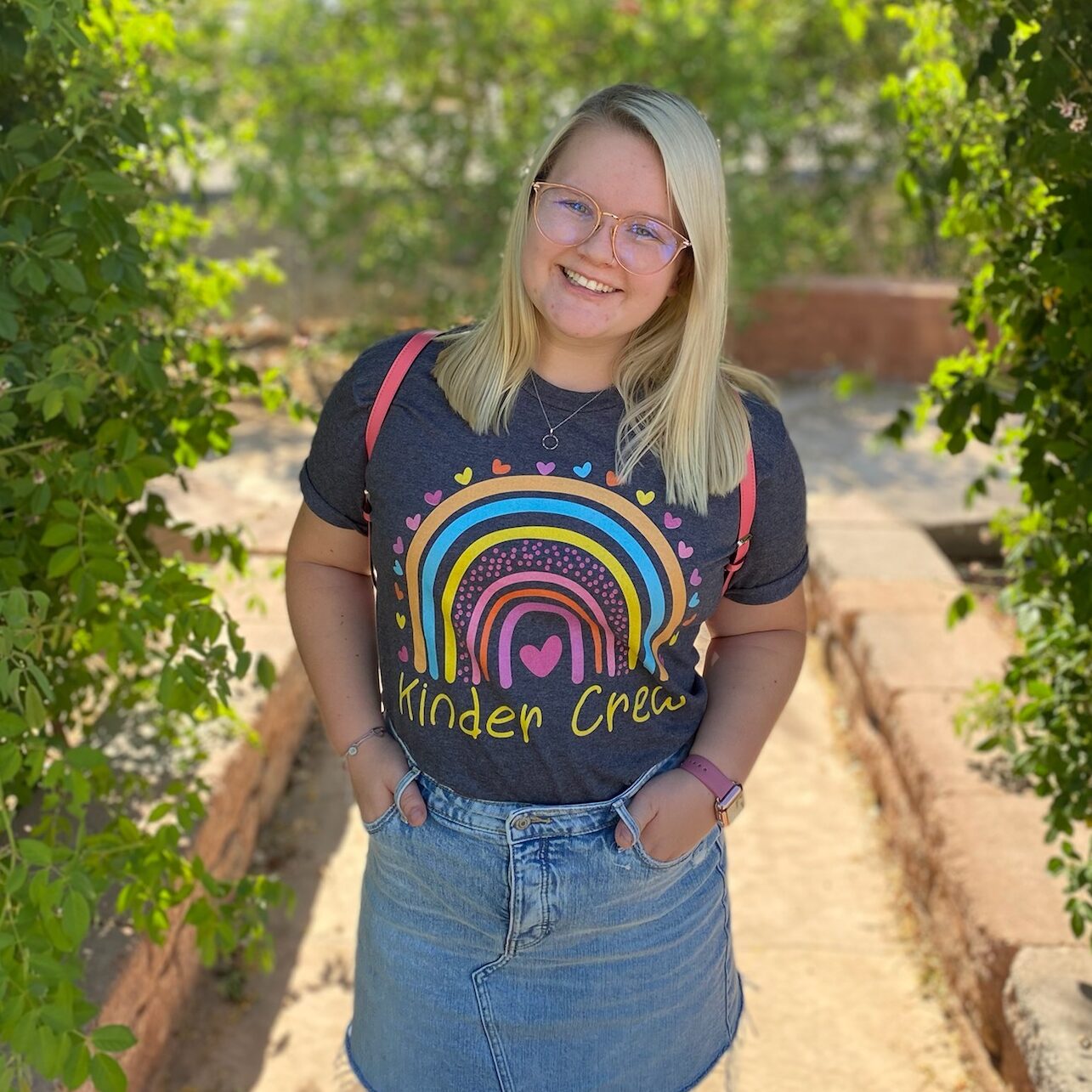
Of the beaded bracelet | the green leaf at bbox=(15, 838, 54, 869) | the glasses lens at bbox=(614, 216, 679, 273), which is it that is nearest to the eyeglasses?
the glasses lens at bbox=(614, 216, 679, 273)

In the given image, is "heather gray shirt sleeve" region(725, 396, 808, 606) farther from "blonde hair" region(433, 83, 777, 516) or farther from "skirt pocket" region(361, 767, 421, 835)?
"skirt pocket" region(361, 767, 421, 835)

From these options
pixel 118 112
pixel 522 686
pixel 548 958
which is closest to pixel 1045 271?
pixel 522 686

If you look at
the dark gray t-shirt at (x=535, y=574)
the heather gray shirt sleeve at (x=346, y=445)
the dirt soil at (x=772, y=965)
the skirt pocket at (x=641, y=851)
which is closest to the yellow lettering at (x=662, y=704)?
the dark gray t-shirt at (x=535, y=574)

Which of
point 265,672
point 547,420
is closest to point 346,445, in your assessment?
point 547,420

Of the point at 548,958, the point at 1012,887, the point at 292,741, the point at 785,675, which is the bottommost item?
the point at 292,741

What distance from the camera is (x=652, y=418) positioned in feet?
5.48

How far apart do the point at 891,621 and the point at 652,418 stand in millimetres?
2832

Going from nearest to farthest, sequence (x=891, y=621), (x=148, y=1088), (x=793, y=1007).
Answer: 1. (x=148, y=1088)
2. (x=793, y=1007)
3. (x=891, y=621)

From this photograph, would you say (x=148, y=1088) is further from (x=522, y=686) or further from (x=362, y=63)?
(x=362, y=63)

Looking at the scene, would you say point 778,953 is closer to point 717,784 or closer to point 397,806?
point 717,784

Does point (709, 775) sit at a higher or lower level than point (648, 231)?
lower

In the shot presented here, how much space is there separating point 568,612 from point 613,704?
0.14 meters

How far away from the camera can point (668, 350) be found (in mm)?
1749

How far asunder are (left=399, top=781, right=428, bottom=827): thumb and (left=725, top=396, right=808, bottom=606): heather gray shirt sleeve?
51 cm
